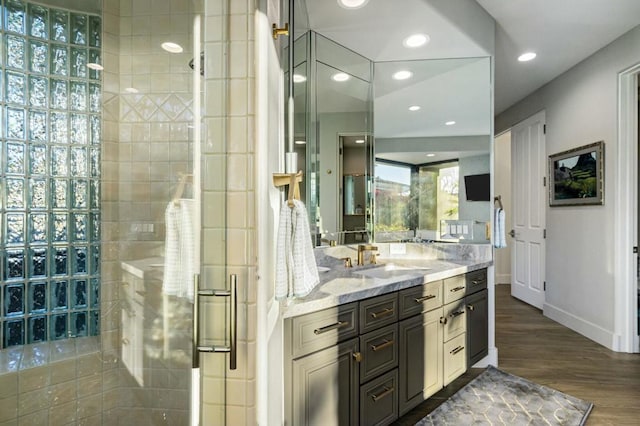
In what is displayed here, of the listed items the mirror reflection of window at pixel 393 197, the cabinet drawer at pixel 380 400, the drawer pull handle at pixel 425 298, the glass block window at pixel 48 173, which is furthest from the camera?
the mirror reflection of window at pixel 393 197

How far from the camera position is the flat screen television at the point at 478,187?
9.54ft

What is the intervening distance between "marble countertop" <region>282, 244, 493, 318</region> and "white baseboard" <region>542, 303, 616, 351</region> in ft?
4.90

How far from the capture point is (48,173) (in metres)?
0.98

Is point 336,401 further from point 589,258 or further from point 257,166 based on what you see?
point 589,258

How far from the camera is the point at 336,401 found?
5.06ft

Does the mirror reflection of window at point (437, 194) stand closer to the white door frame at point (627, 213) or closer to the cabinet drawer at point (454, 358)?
the cabinet drawer at point (454, 358)

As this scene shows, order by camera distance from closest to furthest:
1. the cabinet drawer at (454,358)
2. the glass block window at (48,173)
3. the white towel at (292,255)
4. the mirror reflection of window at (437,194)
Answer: the glass block window at (48,173)
the white towel at (292,255)
the cabinet drawer at (454,358)
the mirror reflection of window at (437,194)

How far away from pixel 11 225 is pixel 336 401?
1362 millimetres

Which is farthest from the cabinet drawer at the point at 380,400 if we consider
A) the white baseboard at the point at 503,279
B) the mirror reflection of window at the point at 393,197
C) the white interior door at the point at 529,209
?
the white baseboard at the point at 503,279

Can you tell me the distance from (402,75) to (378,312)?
200cm

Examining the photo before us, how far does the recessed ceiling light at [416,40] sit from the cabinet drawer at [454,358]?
2.14 m

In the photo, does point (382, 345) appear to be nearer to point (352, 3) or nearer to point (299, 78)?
point (299, 78)

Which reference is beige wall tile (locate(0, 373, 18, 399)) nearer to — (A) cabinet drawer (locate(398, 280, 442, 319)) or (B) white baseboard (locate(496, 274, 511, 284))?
(A) cabinet drawer (locate(398, 280, 442, 319))

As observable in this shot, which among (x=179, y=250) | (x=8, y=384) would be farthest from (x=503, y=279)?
(x=8, y=384)
